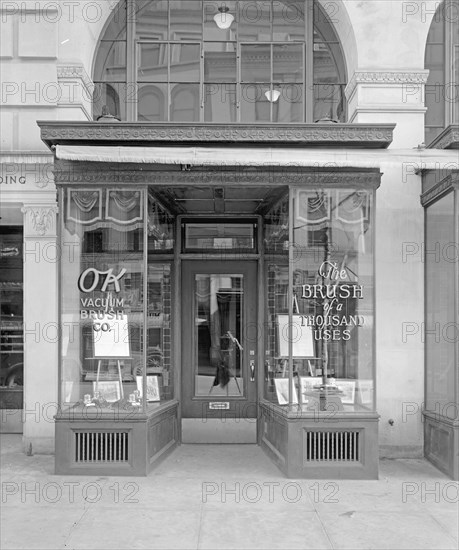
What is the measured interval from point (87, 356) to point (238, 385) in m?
2.58

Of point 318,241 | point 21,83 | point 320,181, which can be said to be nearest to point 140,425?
point 318,241

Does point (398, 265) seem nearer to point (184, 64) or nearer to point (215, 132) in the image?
point (215, 132)

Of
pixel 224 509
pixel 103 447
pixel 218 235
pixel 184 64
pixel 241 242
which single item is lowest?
pixel 224 509

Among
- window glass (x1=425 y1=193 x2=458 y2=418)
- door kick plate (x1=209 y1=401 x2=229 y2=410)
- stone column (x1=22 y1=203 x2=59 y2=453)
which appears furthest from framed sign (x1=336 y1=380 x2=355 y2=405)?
stone column (x1=22 y1=203 x2=59 y2=453)

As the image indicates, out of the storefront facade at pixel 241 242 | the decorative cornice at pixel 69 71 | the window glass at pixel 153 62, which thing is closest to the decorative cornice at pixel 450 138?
the storefront facade at pixel 241 242

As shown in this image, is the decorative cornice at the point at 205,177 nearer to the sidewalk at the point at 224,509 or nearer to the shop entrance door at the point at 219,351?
the shop entrance door at the point at 219,351

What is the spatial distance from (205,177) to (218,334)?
2881 millimetres

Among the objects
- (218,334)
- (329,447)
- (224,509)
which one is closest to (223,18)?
(218,334)

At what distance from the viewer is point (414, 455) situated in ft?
29.2

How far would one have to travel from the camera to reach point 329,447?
25.9 ft

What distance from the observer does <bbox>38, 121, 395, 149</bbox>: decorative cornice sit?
7566 millimetres

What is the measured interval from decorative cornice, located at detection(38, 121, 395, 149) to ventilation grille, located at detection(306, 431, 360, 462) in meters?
3.59

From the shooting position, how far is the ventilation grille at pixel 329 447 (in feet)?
25.9

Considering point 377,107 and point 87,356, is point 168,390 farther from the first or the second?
point 377,107
